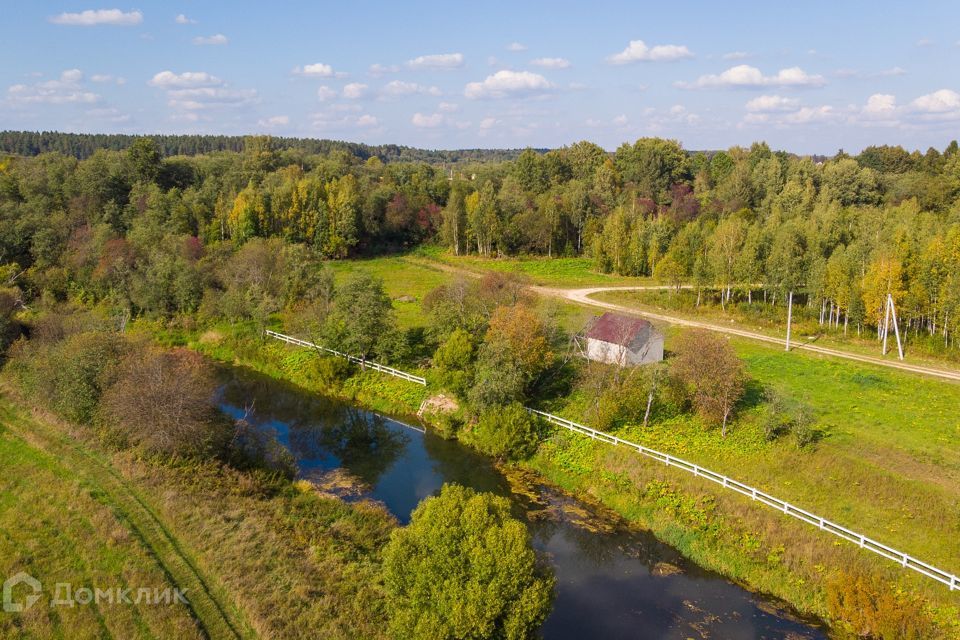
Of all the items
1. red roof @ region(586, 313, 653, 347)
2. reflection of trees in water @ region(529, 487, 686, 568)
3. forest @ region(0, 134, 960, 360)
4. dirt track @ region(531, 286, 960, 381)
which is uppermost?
forest @ region(0, 134, 960, 360)

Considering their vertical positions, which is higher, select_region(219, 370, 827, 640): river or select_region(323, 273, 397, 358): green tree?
select_region(323, 273, 397, 358): green tree

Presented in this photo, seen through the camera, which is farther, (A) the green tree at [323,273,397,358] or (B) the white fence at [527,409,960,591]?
(A) the green tree at [323,273,397,358]

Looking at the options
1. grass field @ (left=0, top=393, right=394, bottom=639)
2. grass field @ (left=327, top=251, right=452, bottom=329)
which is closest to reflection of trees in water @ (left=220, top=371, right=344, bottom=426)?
grass field @ (left=0, top=393, right=394, bottom=639)

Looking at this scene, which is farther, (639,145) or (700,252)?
(639,145)

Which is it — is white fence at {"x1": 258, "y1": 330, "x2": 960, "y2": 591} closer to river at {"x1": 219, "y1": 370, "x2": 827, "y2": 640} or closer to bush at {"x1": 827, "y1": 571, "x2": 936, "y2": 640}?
bush at {"x1": 827, "y1": 571, "x2": 936, "y2": 640}

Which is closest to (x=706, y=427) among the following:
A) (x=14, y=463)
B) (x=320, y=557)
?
(x=320, y=557)

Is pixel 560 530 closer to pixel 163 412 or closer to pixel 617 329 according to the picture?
pixel 617 329

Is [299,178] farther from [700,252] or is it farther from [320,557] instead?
[320,557]
